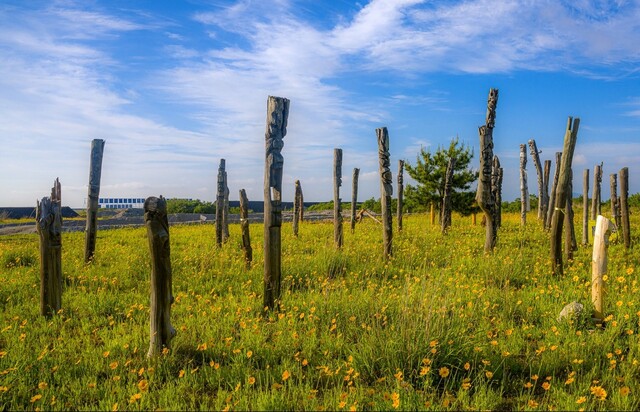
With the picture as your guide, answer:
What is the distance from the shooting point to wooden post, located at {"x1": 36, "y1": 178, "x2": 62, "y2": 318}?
7.53 metres

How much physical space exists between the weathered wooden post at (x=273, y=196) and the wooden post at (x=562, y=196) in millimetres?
6087

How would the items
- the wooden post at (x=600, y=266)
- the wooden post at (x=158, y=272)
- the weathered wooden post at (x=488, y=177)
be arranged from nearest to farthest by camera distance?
the wooden post at (x=158, y=272) → the wooden post at (x=600, y=266) → the weathered wooden post at (x=488, y=177)

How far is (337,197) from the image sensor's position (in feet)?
51.3

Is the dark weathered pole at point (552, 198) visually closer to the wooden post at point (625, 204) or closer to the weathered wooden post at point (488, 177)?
the wooden post at point (625, 204)

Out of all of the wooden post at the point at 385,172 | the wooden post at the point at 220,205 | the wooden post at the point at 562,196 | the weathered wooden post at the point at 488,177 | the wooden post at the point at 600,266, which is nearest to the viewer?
the wooden post at the point at 600,266

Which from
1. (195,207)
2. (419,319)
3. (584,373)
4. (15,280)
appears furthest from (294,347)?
(195,207)

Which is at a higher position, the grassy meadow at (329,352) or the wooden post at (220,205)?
the wooden post at (220,205)

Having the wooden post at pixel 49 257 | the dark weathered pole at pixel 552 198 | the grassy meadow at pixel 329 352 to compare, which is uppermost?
the dark weathered pole at pixel 552 198

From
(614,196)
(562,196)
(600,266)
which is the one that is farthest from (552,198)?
(600,266)

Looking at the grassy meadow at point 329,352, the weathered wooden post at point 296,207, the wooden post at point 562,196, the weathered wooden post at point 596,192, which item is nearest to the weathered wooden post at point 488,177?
the wooden post at point 562,196

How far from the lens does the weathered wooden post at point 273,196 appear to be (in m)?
7.53

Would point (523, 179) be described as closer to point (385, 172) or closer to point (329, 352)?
point (385, 172)

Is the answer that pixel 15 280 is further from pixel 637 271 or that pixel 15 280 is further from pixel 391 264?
pixel 637 271

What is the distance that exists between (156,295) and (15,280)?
6.13 m
